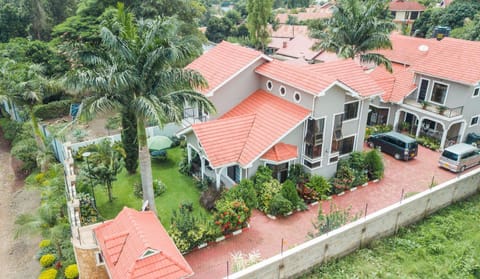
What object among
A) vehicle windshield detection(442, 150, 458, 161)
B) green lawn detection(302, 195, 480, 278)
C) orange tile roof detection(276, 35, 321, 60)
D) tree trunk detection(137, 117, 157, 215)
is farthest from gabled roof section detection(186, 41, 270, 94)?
orange tile roof detection(276, 35, 321, 60)

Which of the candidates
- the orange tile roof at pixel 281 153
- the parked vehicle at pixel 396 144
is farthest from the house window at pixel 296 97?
the parked vehicle at pixel 396 144

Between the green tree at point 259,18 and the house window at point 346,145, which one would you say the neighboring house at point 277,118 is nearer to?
the house window at point 346,145

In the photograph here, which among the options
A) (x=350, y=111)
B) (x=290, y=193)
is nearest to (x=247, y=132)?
(x=290, y=193)

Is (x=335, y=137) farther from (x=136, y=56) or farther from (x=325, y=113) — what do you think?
(x=136, y=56)

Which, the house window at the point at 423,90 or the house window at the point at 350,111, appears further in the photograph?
the house window at the point at 423,90

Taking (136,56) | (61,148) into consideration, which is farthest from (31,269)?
(136,56)

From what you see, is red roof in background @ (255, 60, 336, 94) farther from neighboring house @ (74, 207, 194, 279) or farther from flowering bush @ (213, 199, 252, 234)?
neighboring house @ (74, 207, 194, 279)
